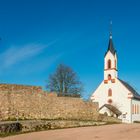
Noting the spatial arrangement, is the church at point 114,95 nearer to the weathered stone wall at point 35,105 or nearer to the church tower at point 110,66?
the church tower at point 110,66

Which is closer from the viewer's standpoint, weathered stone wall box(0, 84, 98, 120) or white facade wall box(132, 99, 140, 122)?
weathered stone wall box(0, 84, 98, 120)

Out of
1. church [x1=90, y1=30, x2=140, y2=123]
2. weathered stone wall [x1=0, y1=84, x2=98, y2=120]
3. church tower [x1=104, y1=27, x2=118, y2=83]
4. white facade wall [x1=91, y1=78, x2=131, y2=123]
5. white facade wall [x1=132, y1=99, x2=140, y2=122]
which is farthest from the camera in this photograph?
church tower [x1=104, y1=27, x2=118, y2=83]

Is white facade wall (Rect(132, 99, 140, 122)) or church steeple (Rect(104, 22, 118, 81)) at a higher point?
church steeple (Rect(104, 22, 118, 81))

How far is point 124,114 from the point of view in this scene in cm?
5622

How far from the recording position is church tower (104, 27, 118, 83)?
192 ft

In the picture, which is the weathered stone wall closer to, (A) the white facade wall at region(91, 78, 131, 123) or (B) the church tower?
(A) the white facade wall at region(91, 78, 131, 123)

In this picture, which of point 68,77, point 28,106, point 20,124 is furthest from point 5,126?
point 68,77

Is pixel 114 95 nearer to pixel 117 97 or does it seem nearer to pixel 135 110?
pixel 117 97

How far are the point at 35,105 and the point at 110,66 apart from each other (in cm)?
3157

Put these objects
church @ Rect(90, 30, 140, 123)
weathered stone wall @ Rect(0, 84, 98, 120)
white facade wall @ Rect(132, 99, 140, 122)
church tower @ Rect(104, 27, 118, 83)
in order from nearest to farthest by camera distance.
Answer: weathered stone wall @ Rect(0, 84, 98, 120)
church @ Rect(90, 30, 140, 123)
white facade wall @ Rect(132, 99, 140, 122)
church tower @ Rect(104, 27, 118, 83)

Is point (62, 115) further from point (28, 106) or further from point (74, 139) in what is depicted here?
point (74, 139)

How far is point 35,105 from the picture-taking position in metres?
29.5

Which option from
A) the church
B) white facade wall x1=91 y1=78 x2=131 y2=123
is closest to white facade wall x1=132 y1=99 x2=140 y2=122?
the church

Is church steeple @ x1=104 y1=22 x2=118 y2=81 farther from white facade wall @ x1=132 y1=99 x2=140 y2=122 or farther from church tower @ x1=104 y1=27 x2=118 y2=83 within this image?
white facade wall @ x1=132 y1=99 x2=140 y2=122
